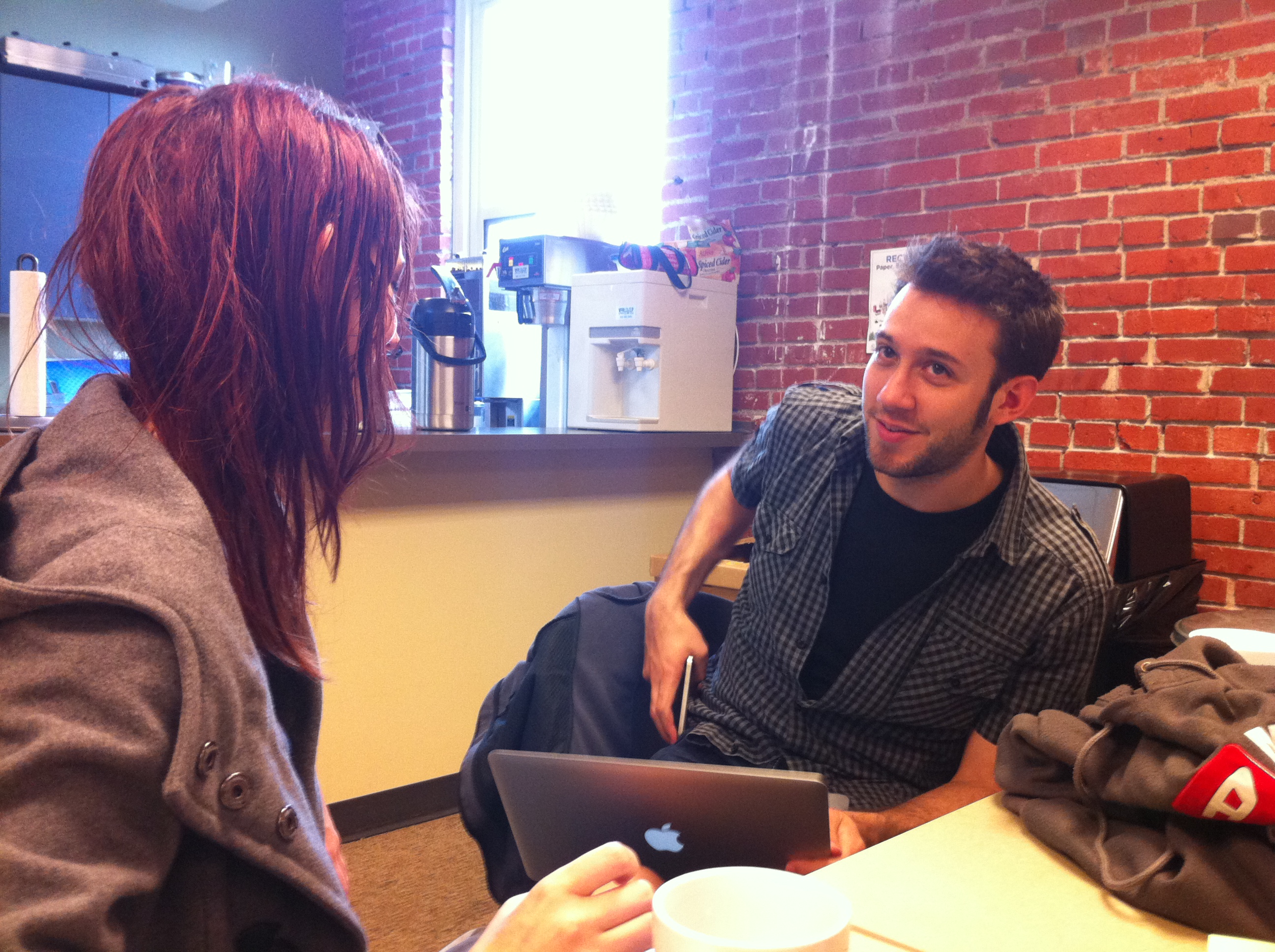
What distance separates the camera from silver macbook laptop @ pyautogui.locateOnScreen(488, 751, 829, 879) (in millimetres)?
806

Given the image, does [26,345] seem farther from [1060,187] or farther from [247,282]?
[1060,187]

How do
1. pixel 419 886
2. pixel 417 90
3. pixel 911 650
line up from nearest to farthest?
pixel 911 650 → pixel 419 886 → pixel 417 90

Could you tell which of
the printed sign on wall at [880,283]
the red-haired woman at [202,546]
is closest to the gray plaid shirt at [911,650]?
the red-haired woman at [202,546]

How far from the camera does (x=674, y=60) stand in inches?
143

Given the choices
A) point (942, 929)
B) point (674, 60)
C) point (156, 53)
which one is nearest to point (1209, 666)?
point (942, 929)

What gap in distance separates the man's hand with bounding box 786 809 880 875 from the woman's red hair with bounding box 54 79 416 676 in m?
0.69

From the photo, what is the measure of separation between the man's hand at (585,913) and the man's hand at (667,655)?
83cm

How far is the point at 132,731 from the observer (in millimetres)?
593

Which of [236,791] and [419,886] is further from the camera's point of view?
[419,886]

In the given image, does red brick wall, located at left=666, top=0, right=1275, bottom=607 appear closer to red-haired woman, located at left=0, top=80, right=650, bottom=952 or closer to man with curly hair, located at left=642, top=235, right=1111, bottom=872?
man with curly hair, located at left=642, top=235, right=1111, bottom=872

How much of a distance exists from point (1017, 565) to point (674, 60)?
2.73 meters

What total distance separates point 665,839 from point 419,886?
1.63m

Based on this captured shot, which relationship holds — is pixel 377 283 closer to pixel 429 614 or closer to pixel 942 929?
pixel 942 929

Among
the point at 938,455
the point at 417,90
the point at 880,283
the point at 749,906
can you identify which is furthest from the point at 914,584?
the point at 417,90
